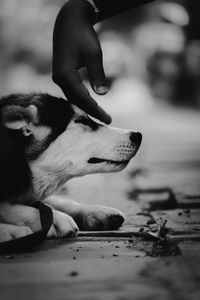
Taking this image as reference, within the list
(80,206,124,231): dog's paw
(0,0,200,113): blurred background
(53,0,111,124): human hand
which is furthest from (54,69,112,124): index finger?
(0,0,200,113): blurred background

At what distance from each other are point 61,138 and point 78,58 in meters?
0.43

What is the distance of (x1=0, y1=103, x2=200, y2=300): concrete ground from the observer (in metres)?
1.84

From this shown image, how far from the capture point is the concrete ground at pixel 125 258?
6.03 feet

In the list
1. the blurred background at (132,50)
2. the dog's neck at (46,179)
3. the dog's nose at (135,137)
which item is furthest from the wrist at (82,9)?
the blurred background at (132,50)

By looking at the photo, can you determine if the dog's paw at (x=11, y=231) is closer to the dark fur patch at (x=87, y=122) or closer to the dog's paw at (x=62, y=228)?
the dog's paw at (x=62, y=228)

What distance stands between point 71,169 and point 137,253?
29.2 inches

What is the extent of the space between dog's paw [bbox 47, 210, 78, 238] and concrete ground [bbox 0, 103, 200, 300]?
88mm

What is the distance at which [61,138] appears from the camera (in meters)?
2.98

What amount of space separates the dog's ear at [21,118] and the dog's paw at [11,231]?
0.49m

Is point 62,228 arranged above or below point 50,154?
below

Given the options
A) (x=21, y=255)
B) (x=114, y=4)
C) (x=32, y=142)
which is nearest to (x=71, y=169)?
(x=32, y=142)

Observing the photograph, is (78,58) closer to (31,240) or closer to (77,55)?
(77,55)

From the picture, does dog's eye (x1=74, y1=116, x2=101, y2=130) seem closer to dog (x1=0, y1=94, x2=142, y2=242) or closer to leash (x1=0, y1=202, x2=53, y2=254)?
dog (x1=0, y1=94, x2=142, y2=242)

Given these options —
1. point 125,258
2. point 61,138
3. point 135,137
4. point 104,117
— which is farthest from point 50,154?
point 125,258
